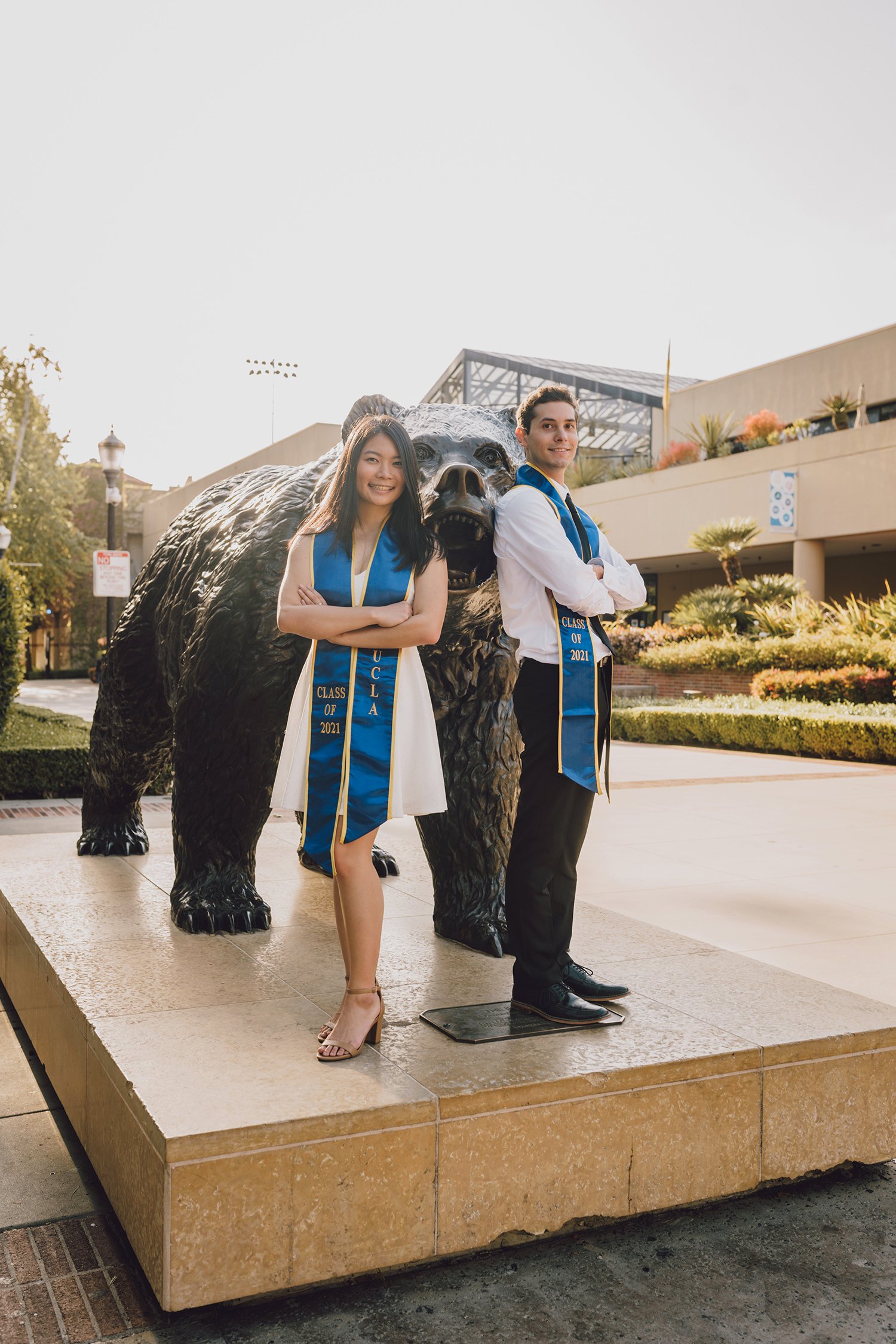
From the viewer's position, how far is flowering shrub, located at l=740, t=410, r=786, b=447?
23609 millimetres

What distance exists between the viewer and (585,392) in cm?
3353

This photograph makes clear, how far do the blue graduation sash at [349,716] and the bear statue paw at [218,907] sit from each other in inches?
42.8

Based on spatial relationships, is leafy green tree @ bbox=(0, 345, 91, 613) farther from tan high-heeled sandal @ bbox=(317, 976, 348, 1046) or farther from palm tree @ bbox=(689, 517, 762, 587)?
tan high-heeled sandal @ bbox=(317, 976, 348, 1046)

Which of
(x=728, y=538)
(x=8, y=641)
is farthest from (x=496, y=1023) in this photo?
(x=728, y=538)

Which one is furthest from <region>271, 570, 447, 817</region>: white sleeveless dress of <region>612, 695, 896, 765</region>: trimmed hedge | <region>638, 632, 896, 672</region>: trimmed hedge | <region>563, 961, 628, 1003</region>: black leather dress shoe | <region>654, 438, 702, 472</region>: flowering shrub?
<region>654, 438, 702, 472</region>: flowering shrub

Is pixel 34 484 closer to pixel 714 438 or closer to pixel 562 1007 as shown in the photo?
pixel 714 438

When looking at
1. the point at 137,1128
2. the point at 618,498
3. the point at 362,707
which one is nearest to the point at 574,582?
the point at 362,707

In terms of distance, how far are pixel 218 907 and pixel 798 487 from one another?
20.6 m

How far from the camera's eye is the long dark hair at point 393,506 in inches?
90.6

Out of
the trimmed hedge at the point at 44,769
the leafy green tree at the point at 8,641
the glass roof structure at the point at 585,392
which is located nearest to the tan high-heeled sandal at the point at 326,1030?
the trimmed hedge at the point at 44,769

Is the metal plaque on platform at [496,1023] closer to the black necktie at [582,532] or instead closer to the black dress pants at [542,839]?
the black dress pants at [542,839]

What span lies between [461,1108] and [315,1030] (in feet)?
1.65

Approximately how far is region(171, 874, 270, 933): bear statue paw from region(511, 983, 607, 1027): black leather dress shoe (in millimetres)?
1073

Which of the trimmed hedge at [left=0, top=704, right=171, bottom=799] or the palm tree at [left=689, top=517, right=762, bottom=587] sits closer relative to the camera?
the trimmed hedge at [left=0, top=704, right=171, bottom=799]
